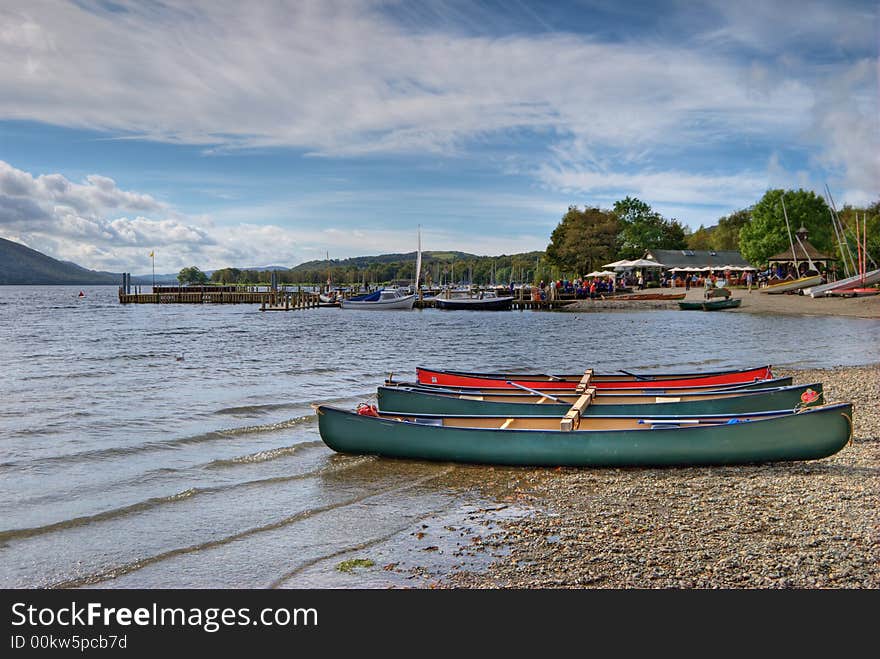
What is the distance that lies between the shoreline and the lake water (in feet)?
51.9

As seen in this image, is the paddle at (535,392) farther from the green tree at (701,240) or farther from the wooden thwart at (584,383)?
the green tree at (701,240)

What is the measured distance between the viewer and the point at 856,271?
219 ft

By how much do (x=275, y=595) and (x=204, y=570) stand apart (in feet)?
4.18

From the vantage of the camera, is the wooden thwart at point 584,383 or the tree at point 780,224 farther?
the tree at point 780,224

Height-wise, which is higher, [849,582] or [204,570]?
[849,582]

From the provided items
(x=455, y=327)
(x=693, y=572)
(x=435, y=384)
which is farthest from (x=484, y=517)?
(x=455, y=327)

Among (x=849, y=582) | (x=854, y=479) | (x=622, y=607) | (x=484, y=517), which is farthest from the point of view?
(x=854, y=479)

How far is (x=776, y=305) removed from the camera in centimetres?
5419

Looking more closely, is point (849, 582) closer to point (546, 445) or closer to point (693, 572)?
point (693, 572)

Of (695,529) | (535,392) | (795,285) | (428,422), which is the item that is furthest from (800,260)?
(695,529)

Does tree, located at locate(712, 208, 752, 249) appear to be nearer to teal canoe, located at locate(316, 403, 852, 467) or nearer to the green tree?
the green tree

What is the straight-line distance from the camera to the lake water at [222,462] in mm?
7633

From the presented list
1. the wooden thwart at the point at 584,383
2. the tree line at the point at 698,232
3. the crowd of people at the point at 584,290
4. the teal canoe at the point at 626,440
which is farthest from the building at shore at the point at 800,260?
the teal canoe at the point at 626,440

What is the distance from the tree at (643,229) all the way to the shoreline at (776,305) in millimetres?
27775
